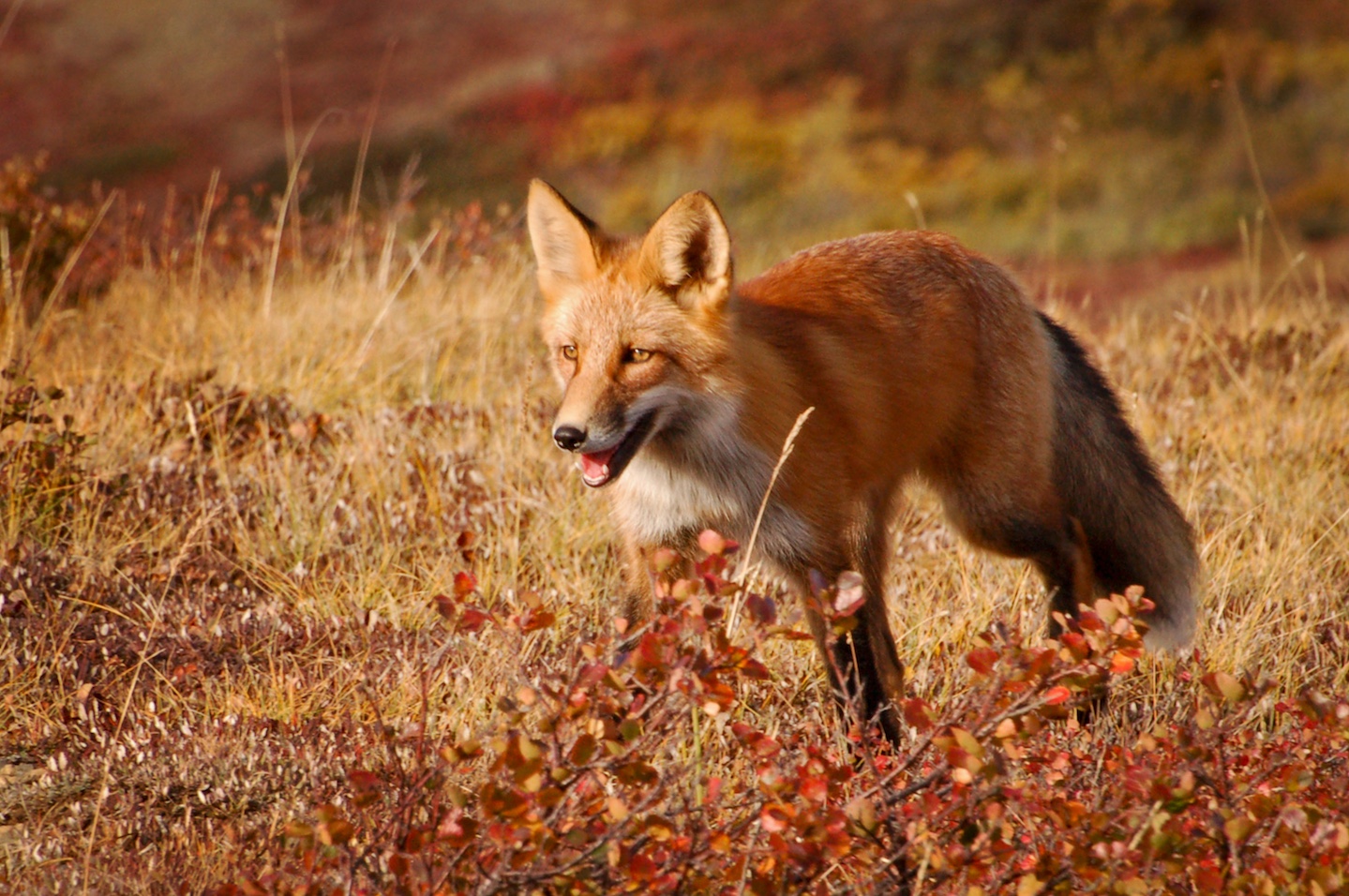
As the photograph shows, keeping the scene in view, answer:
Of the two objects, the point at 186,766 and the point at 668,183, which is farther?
the point at 668,183

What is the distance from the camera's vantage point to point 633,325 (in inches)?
120

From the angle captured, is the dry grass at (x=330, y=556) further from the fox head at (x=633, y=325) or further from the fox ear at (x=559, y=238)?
the fox ear at (x=559, y=238)

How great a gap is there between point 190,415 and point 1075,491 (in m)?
3.08

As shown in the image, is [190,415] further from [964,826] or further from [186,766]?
[964,826]

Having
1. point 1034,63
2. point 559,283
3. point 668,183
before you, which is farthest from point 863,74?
point 559,283

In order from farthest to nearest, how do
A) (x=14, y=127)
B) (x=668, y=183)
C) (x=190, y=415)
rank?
(x=14, y=127) < (x=668, y=183) < (x=190, y=415)

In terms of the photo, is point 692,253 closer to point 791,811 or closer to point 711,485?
point 711,485

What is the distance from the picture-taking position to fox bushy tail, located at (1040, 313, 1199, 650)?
148 inches

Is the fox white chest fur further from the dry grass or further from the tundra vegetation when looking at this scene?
the dry grass

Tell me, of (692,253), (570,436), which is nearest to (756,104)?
(692,253)

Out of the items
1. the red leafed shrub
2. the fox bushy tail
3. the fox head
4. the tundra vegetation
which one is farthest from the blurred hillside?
the red leafed shrub

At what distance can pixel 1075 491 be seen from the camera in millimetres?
3828

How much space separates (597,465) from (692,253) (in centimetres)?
62

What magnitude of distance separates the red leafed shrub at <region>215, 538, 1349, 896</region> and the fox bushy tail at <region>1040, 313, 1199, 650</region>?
129 centimetres
